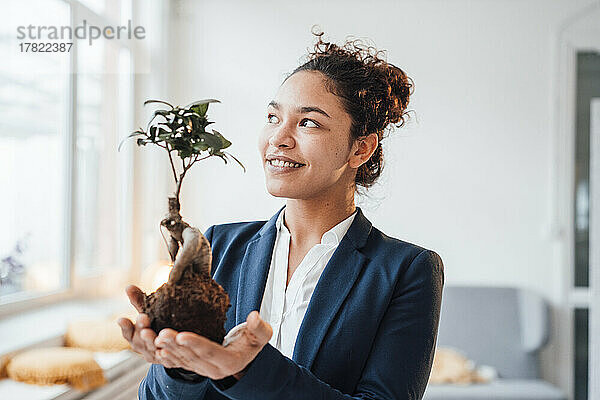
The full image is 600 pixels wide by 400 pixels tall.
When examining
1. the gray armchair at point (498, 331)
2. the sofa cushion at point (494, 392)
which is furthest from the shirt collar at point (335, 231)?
the gray armchair at point (498, 331)

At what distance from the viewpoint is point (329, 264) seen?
1.26m

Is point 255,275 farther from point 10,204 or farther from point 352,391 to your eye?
point 10,204

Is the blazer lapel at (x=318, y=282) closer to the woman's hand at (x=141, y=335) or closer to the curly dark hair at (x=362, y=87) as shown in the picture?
the curly dark hair at (x=362, y=87)

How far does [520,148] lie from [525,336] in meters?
1.19

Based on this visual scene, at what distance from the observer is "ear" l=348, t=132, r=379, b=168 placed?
134 centimetres

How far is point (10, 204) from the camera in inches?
113

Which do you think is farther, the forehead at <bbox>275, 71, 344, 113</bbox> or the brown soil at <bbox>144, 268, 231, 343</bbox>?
the forehead at <bbox>275, 71, 344, 113</bbox>

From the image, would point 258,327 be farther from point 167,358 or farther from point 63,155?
point 63,155

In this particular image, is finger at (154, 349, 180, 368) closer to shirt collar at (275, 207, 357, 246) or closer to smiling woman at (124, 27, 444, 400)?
smiling woman at (124, 27, 444, 400)

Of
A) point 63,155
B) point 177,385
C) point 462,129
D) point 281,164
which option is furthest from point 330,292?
point 462,129

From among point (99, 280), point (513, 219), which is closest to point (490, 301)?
point (513, 219)

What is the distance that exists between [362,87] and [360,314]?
0.43 m

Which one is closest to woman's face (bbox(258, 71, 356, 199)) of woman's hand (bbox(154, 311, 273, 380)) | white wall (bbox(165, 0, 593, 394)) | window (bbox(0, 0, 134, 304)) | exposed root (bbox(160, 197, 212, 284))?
exposed root (bbox(160, 197, 212, 284))

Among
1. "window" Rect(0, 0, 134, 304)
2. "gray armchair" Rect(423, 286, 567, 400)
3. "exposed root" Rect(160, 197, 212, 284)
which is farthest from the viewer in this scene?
"gray armchair" Rect(423, 286, 567, 400)
